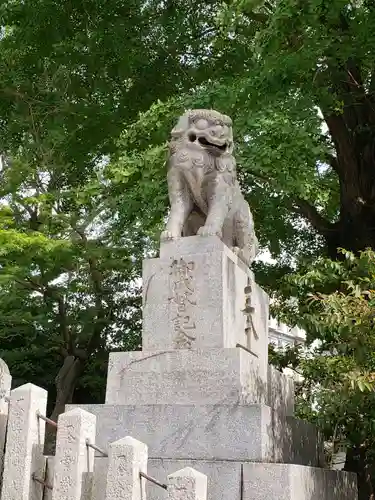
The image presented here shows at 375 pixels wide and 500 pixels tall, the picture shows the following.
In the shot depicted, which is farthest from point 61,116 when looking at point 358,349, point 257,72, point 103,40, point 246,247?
point 358,349

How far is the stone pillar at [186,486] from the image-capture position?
3740 mm

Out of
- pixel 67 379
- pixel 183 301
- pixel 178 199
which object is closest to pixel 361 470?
pixel 183 301

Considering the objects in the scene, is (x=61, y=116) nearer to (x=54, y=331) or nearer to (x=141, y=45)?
(x=141, y=45)

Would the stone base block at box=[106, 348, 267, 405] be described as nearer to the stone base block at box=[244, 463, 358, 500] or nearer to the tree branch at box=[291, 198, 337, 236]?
the stone base block at box=[244, 463, 358, 500]

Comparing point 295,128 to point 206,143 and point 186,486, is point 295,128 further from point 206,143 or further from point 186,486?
point 186,486

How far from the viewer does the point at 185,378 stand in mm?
5594

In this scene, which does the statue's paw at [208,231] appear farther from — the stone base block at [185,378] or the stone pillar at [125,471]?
the stone pillar at [125,471]

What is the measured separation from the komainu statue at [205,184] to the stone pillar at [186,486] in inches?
112

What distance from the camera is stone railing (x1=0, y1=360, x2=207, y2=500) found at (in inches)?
157

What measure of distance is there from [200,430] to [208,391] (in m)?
0.37

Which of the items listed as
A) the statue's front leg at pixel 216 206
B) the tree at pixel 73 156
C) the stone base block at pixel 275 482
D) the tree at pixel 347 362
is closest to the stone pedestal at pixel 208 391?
the stone base block at pixel 275 482

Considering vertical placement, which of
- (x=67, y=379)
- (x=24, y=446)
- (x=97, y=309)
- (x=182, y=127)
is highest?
(x=97, y=309)

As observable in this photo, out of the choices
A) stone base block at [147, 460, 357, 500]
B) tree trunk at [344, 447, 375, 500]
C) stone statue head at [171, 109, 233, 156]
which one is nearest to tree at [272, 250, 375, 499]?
tree trunk at [344, 447, 375, 500]

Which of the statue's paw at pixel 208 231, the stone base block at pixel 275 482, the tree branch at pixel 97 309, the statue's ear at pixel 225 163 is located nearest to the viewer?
the stone base block at pixel 275 482
